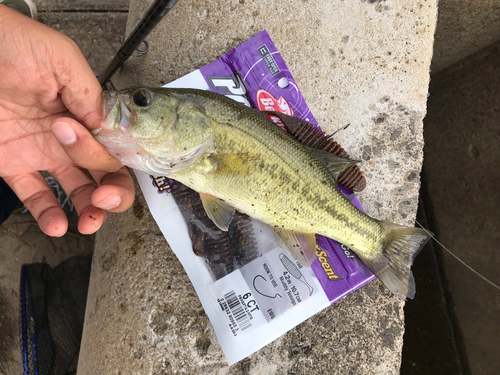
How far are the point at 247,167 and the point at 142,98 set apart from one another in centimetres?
55

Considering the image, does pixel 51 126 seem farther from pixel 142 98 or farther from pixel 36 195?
pixel 36 195

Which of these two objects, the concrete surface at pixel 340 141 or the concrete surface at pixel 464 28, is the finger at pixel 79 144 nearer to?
the concrete surface at pixel 340 141

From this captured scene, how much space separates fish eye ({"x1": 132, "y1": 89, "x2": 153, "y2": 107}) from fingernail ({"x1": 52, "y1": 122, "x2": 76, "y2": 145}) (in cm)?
28

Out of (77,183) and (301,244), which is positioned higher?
(77,183)

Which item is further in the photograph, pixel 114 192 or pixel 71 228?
pixel 71 228

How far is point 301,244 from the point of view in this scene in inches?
66.5

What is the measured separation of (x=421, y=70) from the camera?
6.66 ft

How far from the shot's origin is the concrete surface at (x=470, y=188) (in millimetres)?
2672

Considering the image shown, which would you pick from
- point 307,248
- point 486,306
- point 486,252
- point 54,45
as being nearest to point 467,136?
point 486,252

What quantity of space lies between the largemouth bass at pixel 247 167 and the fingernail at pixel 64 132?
0.10 m

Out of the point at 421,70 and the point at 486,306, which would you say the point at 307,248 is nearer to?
the point at 421,70

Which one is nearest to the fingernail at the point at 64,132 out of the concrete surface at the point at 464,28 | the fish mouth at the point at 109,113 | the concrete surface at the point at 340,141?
the fish mouth at the point at 109,113

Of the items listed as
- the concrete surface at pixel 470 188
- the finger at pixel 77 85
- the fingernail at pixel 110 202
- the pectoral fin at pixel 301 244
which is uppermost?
the finger at pixel 77 85

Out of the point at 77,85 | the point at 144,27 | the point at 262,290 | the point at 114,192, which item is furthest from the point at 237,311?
the point at 144,27
